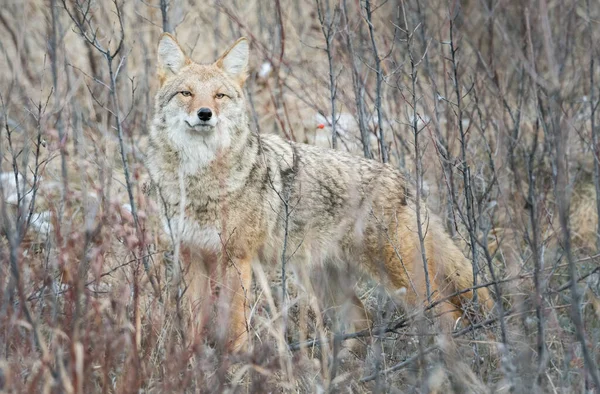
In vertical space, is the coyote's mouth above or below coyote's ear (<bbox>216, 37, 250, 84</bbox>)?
below

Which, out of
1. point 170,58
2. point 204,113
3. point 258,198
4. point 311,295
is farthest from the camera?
point 170,58

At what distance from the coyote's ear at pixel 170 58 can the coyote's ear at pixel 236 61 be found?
275 mm

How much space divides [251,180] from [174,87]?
0.86 meters

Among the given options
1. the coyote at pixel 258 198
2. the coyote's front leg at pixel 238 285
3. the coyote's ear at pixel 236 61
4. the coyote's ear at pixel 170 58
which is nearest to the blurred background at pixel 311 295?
the coyote's front leg at pixel 238 285

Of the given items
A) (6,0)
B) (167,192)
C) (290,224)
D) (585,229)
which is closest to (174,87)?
(167,192)

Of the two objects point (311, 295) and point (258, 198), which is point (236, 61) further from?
point (311, 295)

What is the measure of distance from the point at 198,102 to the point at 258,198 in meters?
0.81

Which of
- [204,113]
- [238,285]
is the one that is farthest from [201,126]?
[238,285]

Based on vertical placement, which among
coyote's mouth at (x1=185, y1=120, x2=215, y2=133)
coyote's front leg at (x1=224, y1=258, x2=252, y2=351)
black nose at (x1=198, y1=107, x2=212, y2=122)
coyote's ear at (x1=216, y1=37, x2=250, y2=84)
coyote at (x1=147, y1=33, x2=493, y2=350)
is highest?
coyote's ear at (x1=216, y1=37, x2=250, y2=84)

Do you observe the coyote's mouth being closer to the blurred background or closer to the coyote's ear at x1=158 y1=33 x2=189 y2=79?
the blurred background

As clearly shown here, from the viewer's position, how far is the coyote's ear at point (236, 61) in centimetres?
559

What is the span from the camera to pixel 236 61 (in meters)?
5.64

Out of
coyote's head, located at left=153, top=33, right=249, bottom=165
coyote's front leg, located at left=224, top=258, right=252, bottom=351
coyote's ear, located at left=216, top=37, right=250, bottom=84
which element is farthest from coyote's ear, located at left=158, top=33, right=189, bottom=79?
coyote's front leg, located at left=224, top=258, right=252, bottom=351

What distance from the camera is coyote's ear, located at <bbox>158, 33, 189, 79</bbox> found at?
5.49m
